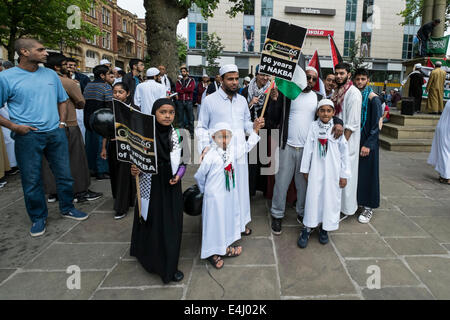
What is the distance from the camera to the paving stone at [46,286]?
2502 millimetres

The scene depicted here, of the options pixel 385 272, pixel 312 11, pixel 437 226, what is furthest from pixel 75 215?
pixel 312 11

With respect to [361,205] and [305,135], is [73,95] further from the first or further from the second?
[361,205]

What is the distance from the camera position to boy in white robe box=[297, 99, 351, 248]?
330cm

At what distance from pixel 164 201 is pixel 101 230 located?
1.60 m

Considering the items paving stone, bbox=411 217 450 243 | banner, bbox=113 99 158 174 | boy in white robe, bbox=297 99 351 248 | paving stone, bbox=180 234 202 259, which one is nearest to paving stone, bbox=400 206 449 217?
paving stone, bbox=411 217 450 243

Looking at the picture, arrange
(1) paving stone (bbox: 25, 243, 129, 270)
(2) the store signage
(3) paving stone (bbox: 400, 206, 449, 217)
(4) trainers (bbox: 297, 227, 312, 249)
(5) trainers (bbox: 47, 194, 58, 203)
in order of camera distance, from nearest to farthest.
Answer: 1. (1) paving stone (bbox: 25, 243, 129, 270)
2. (4) trainers (bbox: 297, 227, 312, 249)
3. (3) paving stone (bbox: 400, 206, 449, 217)
4. (5) trainers (bbox: 47, 194, 58, 203)
5. (2) the store signage

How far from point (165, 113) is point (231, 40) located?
118ft

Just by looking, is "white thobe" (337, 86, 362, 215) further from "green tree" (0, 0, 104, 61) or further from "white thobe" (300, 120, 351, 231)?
"green tree" (0, 0, 104, 61)

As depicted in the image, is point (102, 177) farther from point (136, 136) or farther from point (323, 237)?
point (323, 237)

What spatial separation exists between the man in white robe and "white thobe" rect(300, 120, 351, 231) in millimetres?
510

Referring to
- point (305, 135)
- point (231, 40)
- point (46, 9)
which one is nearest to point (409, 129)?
point (305, 135)

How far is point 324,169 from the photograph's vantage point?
3312 mm

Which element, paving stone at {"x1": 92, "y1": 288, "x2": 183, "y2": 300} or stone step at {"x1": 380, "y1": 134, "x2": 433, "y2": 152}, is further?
stone step at {"x1": 380, "y1": 134, "x2": 433, "y2": 152}

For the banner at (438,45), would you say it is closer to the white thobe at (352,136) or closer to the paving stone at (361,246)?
the white thobe at (352,136)
